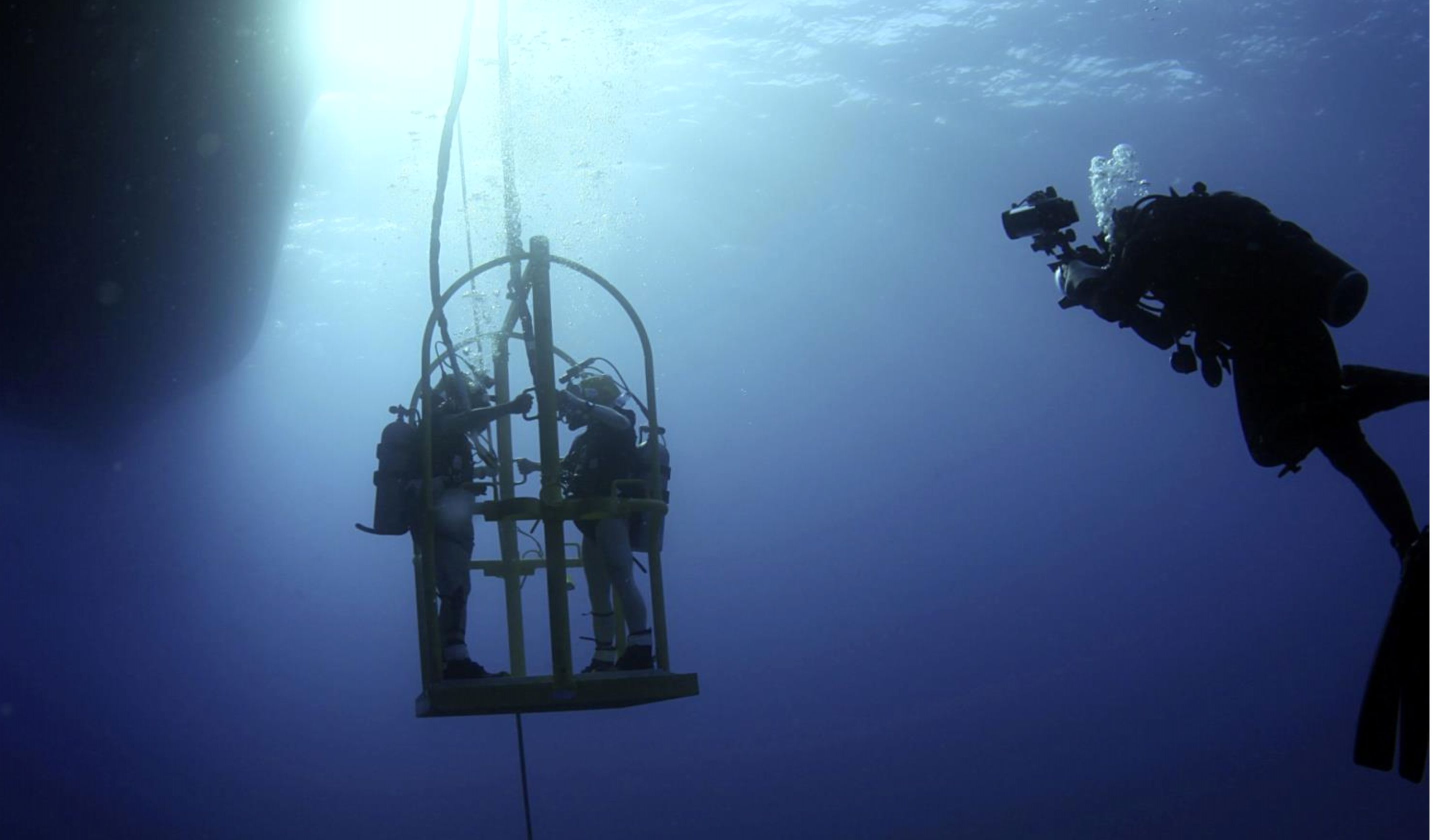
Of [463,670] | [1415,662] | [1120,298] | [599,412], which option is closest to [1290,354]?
[1120,298]

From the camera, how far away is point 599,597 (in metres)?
7.69

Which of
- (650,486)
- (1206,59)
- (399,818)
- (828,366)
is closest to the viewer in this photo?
(650,486)

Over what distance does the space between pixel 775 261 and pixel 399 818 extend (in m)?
43.9

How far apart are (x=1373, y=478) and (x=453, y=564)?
508 cm

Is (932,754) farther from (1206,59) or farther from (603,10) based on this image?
(603,10)

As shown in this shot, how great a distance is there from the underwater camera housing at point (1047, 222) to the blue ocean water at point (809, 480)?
22.6 feet

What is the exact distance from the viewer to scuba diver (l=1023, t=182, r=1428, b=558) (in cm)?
379

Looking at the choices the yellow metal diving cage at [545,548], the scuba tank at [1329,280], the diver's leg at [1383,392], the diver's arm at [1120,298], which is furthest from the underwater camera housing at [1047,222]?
the yellow metal diving cage at [545,548]

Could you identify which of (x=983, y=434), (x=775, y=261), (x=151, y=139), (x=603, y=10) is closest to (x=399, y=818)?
(x=775, y=261)

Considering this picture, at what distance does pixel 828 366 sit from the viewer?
246ft

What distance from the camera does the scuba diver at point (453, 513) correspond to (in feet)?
21.6

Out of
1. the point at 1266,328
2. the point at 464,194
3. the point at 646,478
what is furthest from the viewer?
the point at 646,478

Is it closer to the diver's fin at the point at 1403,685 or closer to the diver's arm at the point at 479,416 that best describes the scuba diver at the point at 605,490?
the diver's arm at the point at 479,416

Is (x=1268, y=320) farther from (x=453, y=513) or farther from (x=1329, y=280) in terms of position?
(x=453, y=513)
